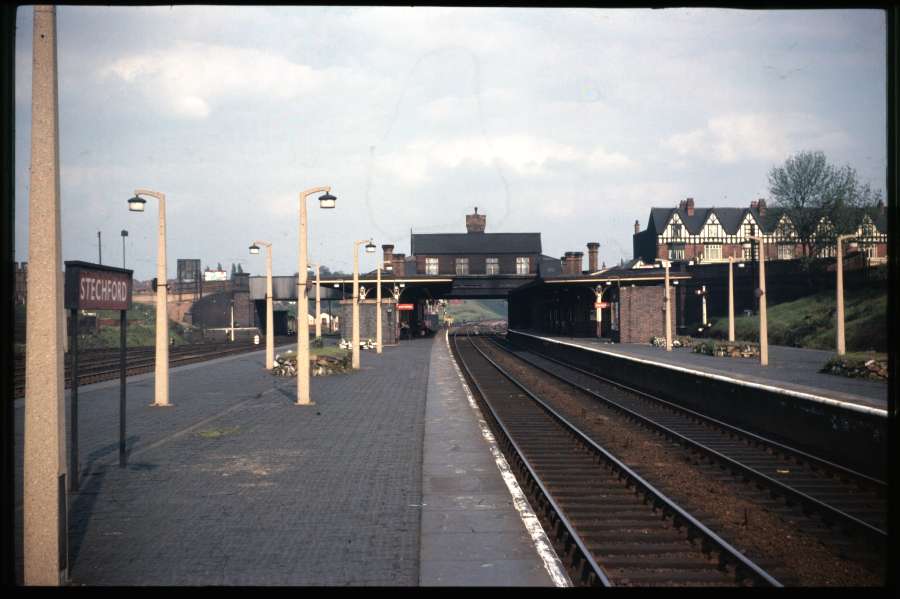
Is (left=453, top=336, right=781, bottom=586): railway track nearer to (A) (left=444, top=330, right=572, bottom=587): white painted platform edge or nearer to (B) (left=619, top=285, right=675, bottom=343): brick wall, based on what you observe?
(A) (left=444, top=330, right=572, bottom=587): white painted platform edge

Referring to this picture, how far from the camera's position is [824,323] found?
41.1 meters

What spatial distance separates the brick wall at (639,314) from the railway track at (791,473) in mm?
26630

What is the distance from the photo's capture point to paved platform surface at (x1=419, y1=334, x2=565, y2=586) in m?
6.38

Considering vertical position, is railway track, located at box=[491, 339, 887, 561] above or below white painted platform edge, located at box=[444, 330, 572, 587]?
below

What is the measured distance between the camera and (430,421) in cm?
1581

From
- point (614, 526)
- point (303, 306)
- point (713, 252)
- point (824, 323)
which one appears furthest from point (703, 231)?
point (614, 526)

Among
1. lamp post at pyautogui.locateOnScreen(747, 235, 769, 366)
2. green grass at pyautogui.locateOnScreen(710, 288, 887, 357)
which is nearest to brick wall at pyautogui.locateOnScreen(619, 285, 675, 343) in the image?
green grass at pyautogui.locateOnScreen(710, 288, 887, 357)

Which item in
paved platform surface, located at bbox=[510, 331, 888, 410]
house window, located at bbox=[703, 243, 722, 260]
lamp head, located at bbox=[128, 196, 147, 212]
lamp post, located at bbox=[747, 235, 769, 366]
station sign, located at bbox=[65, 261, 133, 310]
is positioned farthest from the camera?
house window, located at bbox=[703, 243, 722, 260]

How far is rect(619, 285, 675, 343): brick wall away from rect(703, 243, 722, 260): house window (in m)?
47.7

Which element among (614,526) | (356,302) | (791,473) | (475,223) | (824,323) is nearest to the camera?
(614,526)

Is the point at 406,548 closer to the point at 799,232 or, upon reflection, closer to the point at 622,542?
the point at 622,542

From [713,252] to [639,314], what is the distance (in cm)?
4881

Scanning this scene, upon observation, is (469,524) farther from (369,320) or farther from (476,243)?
(476,243)

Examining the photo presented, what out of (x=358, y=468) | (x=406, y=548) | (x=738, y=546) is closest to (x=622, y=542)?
(x=738, y=546)
